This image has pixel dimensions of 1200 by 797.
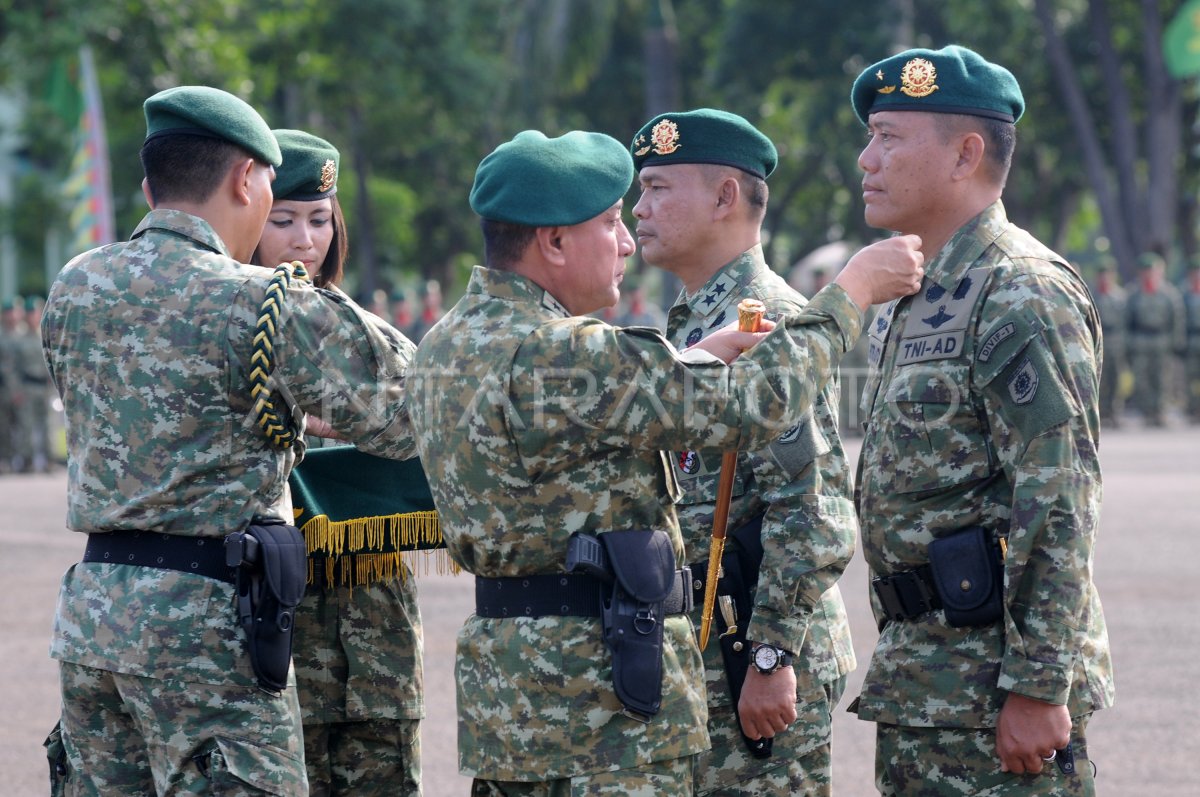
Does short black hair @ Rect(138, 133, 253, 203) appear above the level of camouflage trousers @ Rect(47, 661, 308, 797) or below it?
above

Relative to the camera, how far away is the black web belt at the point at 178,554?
334cm

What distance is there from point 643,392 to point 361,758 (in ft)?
5.55

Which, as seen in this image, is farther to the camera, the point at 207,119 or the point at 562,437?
the point at 207,119

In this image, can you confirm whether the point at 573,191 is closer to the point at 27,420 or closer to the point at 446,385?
the point at 446,385

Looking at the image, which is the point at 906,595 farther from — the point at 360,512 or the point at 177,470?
the point at 177,470

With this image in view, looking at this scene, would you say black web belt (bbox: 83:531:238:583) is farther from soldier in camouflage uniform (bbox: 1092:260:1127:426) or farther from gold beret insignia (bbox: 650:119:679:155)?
soldier in camouflage uniform (bbox: 1092:260:1127:426)

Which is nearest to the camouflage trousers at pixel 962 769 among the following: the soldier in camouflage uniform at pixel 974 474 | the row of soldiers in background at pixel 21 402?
the soldier in camouflage uniform at pixel 974 474

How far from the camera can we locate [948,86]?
3.56 meters

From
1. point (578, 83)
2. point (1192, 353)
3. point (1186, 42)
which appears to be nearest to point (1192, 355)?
point (1192, 353)

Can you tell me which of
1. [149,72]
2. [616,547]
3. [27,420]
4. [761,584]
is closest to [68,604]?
[616,547]

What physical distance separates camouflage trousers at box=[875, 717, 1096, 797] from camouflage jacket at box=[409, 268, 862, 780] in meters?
0.57

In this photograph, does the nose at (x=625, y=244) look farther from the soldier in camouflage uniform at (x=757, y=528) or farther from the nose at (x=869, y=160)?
the nose at (x=869, y=160)

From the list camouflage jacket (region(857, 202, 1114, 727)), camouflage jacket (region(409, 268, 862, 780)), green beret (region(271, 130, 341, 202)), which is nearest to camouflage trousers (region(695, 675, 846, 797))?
camouflage jacket (region(857, 202, 1114, 727))

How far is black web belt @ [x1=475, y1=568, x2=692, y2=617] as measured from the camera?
9.96ft
